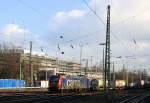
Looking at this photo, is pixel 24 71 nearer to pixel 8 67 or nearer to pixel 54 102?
pixel 8 67

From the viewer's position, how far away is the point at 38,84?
4756 inches

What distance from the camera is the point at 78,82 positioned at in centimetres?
8288

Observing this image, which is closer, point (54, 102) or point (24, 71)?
point (54, 102)

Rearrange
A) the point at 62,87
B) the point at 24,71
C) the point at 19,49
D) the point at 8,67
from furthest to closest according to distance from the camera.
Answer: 1. the point at 19,49
2. the point at 24,71
3. the point at 8,67
4. the point at 62,87

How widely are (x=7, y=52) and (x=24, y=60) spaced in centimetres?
571

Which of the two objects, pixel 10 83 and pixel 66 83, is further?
pixel 10 83

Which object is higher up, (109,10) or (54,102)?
(109,10)

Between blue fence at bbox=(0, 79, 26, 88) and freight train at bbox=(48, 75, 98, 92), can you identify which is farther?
blue fence at bbox=(0, 79, 26, 88)

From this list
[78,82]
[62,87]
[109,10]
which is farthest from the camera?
[78,82]

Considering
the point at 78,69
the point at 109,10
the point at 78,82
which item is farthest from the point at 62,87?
the point at 78,69

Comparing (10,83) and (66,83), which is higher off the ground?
(66,83)

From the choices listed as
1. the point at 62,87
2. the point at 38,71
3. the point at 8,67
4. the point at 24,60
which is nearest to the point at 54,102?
the point at 62,87

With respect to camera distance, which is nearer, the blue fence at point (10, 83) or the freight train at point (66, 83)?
the freight train at point (66, 83)

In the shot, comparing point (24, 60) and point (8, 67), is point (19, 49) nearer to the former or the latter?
point (24, 60)
